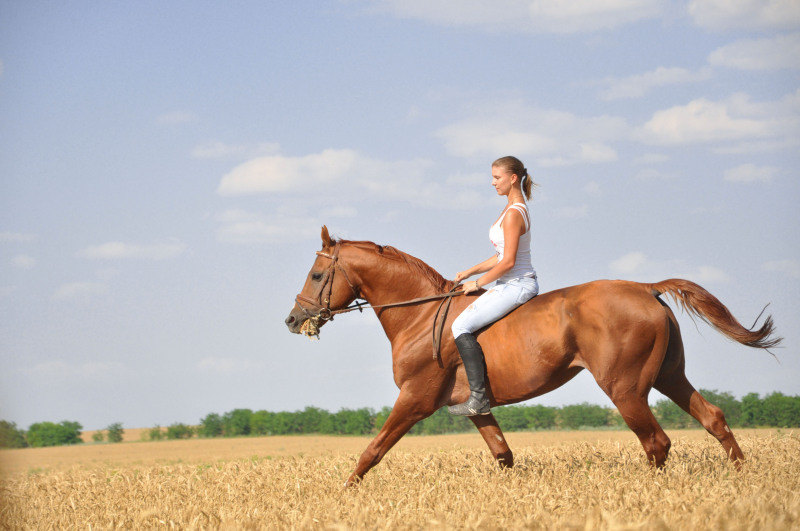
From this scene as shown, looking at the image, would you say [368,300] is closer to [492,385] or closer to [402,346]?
[402,346]

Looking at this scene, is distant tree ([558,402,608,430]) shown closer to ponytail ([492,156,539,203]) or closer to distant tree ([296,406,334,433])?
distant tree ([296,406,334,433])

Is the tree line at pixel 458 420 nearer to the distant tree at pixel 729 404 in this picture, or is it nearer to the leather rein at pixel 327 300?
the distant tree at pixel 729 404

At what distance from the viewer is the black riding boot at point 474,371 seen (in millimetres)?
7230

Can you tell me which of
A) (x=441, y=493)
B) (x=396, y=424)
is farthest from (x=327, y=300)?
(x=441, y=493)

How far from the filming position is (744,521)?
4465 millimetres

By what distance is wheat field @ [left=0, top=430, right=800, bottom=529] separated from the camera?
4.67 meters

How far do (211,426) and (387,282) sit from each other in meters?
10.5

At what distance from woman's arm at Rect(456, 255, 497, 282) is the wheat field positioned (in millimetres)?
2001

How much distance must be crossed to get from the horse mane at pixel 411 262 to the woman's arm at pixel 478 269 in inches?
10.3

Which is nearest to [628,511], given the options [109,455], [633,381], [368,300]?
[633,381]

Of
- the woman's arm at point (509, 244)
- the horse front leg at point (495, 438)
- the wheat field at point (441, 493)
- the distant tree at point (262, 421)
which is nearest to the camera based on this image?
the wheat field at point (441, 493)

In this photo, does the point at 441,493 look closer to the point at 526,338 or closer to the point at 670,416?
the point at 526,338

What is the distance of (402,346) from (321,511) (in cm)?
247

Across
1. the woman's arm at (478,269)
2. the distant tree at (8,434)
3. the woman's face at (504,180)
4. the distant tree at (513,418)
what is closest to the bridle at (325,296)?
the woman's arm at (478,269)
